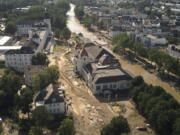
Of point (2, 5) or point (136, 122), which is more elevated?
point (2, 5)

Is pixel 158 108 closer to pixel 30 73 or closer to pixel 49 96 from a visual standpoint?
pixel 49 96

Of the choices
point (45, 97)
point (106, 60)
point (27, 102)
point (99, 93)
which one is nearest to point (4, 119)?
point (27, 102)

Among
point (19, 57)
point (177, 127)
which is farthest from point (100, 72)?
point (177, 127)

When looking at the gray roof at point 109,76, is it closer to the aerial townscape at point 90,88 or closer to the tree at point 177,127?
the aerial townscape at point 90,88

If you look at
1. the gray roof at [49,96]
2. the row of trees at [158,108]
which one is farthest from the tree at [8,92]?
the row of trees at [158,108]

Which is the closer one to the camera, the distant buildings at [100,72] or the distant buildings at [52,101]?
the distant buildings at [52,101]

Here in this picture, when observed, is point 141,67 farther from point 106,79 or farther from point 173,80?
point 106,79
